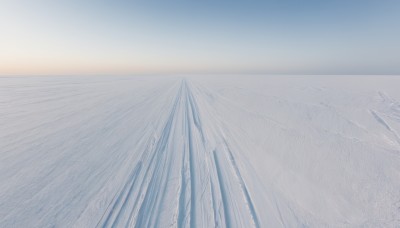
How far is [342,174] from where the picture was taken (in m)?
3.96

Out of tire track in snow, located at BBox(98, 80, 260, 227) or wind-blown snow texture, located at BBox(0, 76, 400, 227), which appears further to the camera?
wind-blown snow texture, located at BBox(0, 76, 400, 227)

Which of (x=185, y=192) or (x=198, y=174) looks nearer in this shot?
(x=185, y=192)

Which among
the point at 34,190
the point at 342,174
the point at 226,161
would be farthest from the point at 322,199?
the point at 34,190

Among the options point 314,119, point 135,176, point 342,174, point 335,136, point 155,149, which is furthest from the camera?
point 314,119

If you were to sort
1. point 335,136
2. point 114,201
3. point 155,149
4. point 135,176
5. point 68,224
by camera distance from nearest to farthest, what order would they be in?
1. point 68,224
2. point 114,201
3. point 135,176
4. point 155,149
5. point 335,136

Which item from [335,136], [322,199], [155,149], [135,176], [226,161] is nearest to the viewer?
[322,199]

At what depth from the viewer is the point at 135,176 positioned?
145 inches

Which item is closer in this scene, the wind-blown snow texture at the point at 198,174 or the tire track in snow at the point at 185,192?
the tire track in snow at the point at 185,192

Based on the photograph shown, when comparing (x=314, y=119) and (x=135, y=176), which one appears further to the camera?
(x=314, y=119)

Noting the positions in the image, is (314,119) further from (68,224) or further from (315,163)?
(68,224)

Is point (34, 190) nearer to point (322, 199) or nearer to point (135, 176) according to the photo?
point (135, 176)

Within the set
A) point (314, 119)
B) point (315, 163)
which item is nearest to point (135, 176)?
point (315, 163)

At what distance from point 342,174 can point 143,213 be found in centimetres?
405

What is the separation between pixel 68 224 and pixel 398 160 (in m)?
6.80
